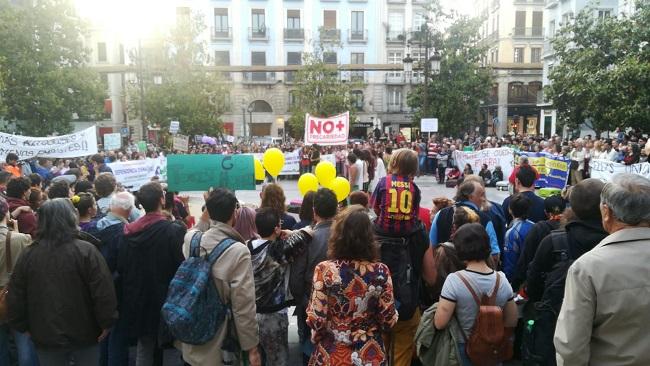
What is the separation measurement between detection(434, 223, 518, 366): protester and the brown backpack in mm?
19

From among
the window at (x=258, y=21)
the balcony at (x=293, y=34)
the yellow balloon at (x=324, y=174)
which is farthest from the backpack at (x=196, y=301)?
the window at (x=258, y=21)

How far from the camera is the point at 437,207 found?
18.2ft

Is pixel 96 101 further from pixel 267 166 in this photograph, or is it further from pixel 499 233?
pixel 499 233

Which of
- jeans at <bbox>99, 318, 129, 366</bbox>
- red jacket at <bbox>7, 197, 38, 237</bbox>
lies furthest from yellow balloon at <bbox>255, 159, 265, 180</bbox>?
jeans at <bbox>99, 318, 129, 366</bbox>

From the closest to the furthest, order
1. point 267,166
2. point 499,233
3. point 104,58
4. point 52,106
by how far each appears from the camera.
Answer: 1. point 499,233
2. point 267,166
3. point 52,106
4. point 104,58

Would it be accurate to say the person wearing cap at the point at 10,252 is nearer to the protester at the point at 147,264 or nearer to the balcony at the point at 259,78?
the protester at the point at 147,264

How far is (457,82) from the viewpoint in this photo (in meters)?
33.3

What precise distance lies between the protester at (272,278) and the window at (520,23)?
171 feet

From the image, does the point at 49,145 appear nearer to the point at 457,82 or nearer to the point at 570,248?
the point at 570,248

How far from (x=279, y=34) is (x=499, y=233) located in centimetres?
4914

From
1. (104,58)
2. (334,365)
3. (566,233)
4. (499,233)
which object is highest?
(104,58)

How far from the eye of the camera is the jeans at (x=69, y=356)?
377 cm

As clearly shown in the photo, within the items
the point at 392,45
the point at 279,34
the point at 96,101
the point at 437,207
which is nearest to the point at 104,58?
the point at 279,34

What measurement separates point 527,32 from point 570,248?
52.6 m
